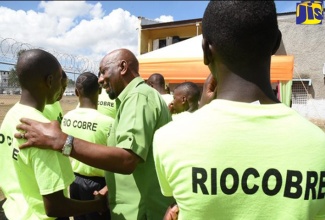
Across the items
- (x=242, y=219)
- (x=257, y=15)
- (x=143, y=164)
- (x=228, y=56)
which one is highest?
(x=257, y=15)

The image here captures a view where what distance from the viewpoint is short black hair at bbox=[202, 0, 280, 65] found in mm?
930

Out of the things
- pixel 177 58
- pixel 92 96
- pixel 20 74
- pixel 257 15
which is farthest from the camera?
pixel 177 58

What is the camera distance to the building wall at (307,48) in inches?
556

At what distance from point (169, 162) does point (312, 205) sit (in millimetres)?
458

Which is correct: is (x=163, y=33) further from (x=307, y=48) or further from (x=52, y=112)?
(x=52, y=112)

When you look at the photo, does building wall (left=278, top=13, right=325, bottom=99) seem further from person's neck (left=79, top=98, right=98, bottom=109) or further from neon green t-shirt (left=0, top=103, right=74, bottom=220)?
neon green t-shirt (left=0, top=103, right=74, bottom=220)

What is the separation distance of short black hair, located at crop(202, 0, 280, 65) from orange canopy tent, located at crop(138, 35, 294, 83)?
5.72m

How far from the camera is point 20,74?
1.73 metres

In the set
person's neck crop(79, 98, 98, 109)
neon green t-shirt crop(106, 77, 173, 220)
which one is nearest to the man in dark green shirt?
neon green t-shirt crop(106, 77, 173, 220)

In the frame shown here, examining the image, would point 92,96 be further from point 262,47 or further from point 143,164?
point 262,47

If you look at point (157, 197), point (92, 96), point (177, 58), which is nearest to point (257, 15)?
point (157, 197)

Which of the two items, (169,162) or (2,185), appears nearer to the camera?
(169,162)

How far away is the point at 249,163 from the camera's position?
928 mm

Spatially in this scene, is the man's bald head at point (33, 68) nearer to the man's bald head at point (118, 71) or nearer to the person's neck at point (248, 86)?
the man's bald head at point (118, 71)
